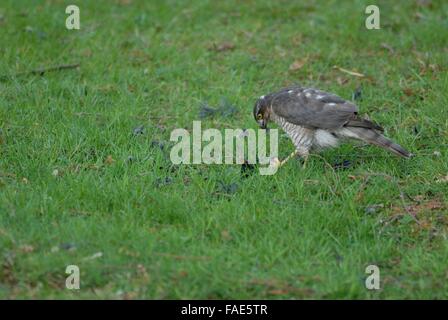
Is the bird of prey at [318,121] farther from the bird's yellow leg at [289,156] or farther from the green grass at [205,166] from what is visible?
the green grass at [205,166]

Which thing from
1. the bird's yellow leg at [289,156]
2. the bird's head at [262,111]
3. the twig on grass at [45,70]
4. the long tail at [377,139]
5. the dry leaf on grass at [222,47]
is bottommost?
the bird's yellow leg at [289,156]

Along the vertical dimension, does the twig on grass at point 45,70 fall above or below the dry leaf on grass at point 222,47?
below

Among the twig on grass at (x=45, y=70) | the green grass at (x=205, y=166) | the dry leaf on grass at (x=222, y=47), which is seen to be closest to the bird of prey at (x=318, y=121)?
the green grass at (x=205, y=166)

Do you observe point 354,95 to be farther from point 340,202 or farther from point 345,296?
point 345,296

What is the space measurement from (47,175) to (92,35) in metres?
3.64

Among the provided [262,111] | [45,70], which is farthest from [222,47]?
[262,111]

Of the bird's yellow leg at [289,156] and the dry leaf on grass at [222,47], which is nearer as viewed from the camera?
the bird's yellow leg at [289,156]

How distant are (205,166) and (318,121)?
1.14 meters

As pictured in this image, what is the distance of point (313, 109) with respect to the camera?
7.35 metres

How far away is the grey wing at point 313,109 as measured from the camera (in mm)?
7238

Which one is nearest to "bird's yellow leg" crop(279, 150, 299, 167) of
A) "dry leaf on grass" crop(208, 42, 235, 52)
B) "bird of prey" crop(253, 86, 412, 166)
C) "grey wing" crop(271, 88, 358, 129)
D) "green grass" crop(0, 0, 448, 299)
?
"bird of prey" crop(253, 86, 412, 166)

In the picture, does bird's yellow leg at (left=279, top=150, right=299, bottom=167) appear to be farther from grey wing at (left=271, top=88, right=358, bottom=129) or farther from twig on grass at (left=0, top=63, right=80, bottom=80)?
twig on grass at (left=0, top=63, right=80, bottom=80)

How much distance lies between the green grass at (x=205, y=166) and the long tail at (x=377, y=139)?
0.70 feet

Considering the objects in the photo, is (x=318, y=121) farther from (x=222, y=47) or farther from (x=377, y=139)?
(x=222, y=47)
